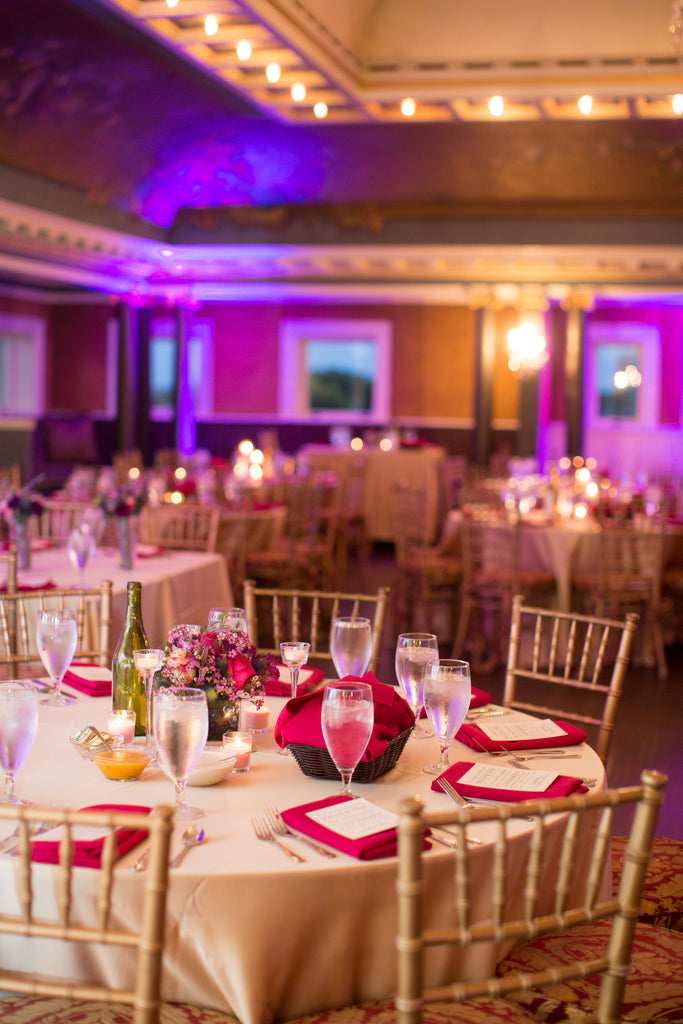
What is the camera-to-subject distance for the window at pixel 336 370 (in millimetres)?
15094

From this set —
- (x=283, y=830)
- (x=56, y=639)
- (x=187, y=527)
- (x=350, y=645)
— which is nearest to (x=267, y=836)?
(x=283, y=830)

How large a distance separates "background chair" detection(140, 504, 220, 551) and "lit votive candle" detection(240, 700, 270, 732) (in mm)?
3195

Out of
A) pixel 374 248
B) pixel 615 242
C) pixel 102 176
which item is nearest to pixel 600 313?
pixel 615 242

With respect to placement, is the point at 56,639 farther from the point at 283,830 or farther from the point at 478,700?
the point at 478,700

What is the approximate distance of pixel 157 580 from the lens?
4.31m

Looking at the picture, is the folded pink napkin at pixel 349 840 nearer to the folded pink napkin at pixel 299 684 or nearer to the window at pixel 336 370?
the folded pink napkin at pixel 299 684

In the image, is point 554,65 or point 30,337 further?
point 30,337

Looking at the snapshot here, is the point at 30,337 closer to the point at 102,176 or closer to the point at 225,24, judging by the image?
the point at 102,176

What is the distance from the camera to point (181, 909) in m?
1.54

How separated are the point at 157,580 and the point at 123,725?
2.24 m

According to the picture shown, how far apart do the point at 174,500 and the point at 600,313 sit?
887cm

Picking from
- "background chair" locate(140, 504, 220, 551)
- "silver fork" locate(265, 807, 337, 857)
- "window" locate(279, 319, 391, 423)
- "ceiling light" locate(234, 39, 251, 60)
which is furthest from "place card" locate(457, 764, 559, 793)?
"window" locate(279, 319, 391, 423)

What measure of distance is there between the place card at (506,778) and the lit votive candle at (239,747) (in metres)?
0.39

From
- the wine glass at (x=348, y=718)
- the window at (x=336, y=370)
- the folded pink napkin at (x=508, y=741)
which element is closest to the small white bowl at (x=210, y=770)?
the wine glass at (x=348, y=718)
